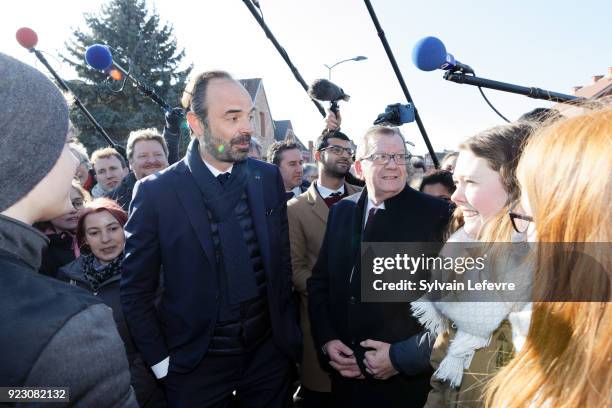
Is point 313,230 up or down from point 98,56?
down

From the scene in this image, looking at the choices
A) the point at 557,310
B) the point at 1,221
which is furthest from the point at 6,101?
the point at 557,310

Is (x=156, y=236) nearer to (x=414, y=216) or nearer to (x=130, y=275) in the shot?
(x=130, y=275)

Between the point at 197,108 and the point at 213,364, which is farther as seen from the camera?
the point at 197,108

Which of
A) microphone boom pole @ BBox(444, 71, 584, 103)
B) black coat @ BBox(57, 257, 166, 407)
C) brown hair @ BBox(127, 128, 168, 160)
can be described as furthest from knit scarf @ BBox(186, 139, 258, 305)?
brown hair @ BBox(127, 128, 168, 160)

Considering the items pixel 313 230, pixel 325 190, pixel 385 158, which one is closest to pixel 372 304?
pixel 385 158

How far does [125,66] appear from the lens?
20109 millimetres

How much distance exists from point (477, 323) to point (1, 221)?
1.50 metres

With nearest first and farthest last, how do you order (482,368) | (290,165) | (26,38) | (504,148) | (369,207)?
(482,368) → (504,148) → (369,207) → (26,38) → (290,165)

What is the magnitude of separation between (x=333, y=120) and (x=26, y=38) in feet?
10.9

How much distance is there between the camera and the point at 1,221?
0.98 metres

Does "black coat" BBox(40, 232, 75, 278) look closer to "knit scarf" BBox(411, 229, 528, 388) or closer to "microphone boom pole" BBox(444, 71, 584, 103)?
"knit scarf" BBox(411, 229, 528, 388)

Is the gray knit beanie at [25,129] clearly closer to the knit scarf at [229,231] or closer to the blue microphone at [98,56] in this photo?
the knit scarf at [229,231]

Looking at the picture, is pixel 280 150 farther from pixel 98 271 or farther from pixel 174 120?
pixel 98 271

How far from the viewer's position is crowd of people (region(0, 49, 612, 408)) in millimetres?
864
